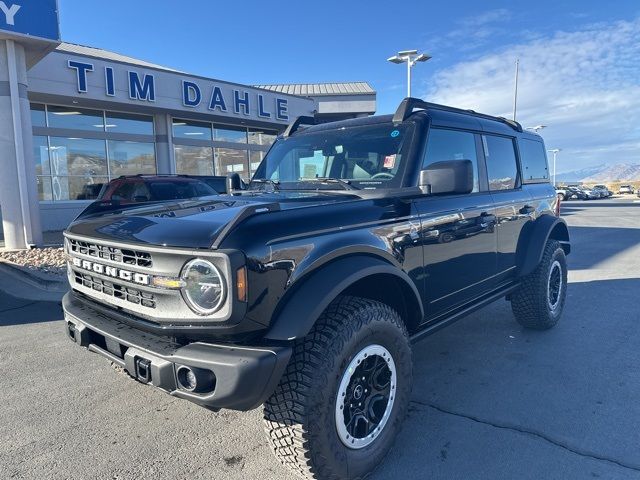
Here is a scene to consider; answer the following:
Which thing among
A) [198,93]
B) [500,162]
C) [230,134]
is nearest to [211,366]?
[500,162]

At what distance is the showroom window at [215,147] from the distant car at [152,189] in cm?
843

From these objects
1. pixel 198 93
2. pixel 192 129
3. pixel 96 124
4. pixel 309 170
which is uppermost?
pixel 198 93

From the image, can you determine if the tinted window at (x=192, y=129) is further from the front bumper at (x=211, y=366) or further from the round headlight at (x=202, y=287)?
the round headlight at (x=202, y=287)

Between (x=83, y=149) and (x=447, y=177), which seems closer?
(x=447, y=177)

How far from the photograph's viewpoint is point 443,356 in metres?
4.19

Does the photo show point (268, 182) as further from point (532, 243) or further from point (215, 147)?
point (215, 147)

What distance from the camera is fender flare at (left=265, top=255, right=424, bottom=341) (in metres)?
2.13

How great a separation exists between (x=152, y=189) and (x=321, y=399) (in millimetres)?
7914

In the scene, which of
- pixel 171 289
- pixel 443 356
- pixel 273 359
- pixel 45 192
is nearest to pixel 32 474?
pixel 171 289

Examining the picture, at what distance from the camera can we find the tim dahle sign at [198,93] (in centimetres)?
1337

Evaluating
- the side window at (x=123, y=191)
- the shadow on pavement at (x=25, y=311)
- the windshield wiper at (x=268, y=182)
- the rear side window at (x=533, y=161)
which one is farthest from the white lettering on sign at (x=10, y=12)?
the rear side window at (x=533, y=161)

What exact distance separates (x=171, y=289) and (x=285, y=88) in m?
26.6

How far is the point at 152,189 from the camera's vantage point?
914 cm

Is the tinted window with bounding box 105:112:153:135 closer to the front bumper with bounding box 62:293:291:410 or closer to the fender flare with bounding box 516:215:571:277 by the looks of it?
the fender flare with bounding box 516:215:571:277
